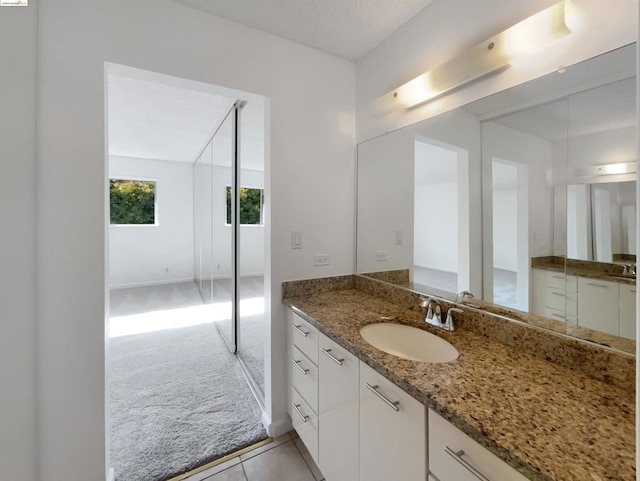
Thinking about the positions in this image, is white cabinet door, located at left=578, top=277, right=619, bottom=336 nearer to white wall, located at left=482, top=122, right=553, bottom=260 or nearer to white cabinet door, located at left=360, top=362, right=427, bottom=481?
white wall, located at left=482, top=122, right=553, bottom=260

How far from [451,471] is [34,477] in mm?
1741

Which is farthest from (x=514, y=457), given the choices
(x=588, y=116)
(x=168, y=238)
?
(x=168, y=238)

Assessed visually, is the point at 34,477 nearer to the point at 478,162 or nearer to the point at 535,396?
the point at 535,396

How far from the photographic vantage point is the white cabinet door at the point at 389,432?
807 millimetres

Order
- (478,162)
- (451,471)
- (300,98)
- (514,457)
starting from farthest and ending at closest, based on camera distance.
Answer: (300,98)
(478,162)
(451,471)
(514,457)

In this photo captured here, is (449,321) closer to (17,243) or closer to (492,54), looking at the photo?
(492,54)

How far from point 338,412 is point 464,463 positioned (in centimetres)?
64

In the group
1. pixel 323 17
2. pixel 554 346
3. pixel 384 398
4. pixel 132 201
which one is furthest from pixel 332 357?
pixel 132 201

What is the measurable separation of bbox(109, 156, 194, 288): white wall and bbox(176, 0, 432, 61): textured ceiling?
16.3ft

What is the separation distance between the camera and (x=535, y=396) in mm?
752

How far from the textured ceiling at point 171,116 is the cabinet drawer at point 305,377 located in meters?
1.73

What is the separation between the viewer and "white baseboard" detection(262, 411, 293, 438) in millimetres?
1732

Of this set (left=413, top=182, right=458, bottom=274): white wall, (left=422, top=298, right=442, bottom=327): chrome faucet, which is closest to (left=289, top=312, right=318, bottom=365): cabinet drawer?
(left=422, top=298, right=442, bottom=327): chrome faucet

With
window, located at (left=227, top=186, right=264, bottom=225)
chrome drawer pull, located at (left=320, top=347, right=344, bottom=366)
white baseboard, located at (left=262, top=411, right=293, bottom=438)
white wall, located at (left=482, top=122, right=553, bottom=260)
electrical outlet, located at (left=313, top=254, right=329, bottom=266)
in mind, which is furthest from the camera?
window, located at (left=227, top=186, right=264, bottom=225)
